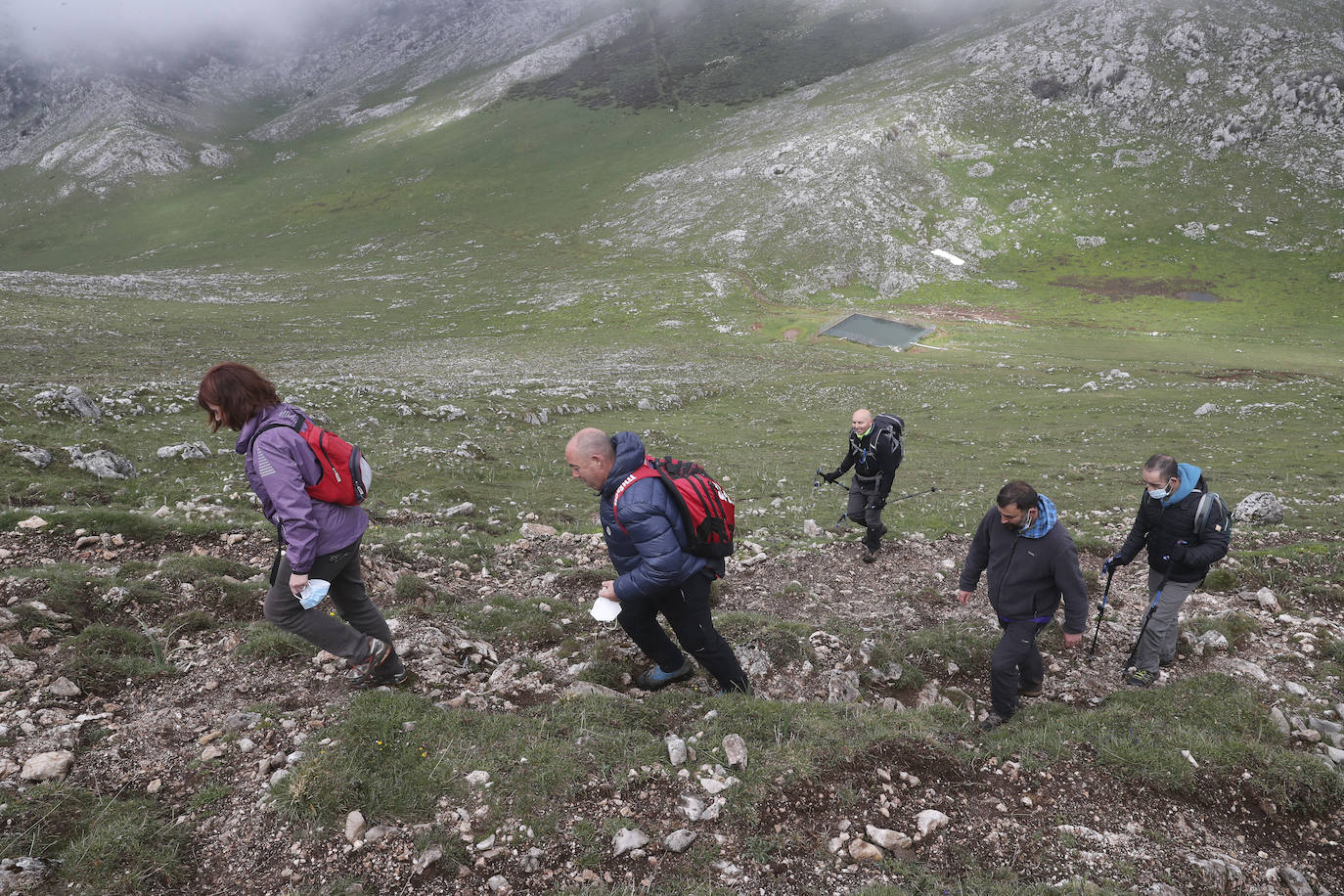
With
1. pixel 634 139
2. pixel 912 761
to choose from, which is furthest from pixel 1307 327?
pixel 634 139

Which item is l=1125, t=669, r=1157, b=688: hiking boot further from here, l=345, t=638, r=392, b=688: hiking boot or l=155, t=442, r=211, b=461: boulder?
l=155, t=442, r=211, b=461: boulder

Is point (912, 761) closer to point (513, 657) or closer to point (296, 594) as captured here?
point (513, 657)

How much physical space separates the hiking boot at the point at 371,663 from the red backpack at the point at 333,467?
175 cm

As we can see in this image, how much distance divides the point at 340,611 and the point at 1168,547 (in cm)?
1122

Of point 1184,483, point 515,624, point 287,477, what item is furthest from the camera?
point 515,624

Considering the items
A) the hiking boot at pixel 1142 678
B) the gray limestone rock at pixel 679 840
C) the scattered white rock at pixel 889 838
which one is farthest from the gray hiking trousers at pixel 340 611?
the hiking boot at pixel 1142 678

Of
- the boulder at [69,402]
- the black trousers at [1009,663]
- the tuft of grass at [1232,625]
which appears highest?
the boulder at [69,402]

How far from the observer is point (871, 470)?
13.9 metres

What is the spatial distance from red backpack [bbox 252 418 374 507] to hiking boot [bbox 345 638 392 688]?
175cm

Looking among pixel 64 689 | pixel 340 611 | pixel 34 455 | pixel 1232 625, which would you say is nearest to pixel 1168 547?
pixel 1232 625

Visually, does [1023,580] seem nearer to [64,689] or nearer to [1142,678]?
[1142,678]

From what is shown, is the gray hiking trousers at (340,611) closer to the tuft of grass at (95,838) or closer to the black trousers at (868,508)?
the tuft of grass at (95,838)

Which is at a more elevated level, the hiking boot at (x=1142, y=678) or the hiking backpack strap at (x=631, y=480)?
the hiking backpack strap at (x=631, y=480)

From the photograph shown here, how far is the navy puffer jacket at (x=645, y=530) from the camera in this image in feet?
20.5
